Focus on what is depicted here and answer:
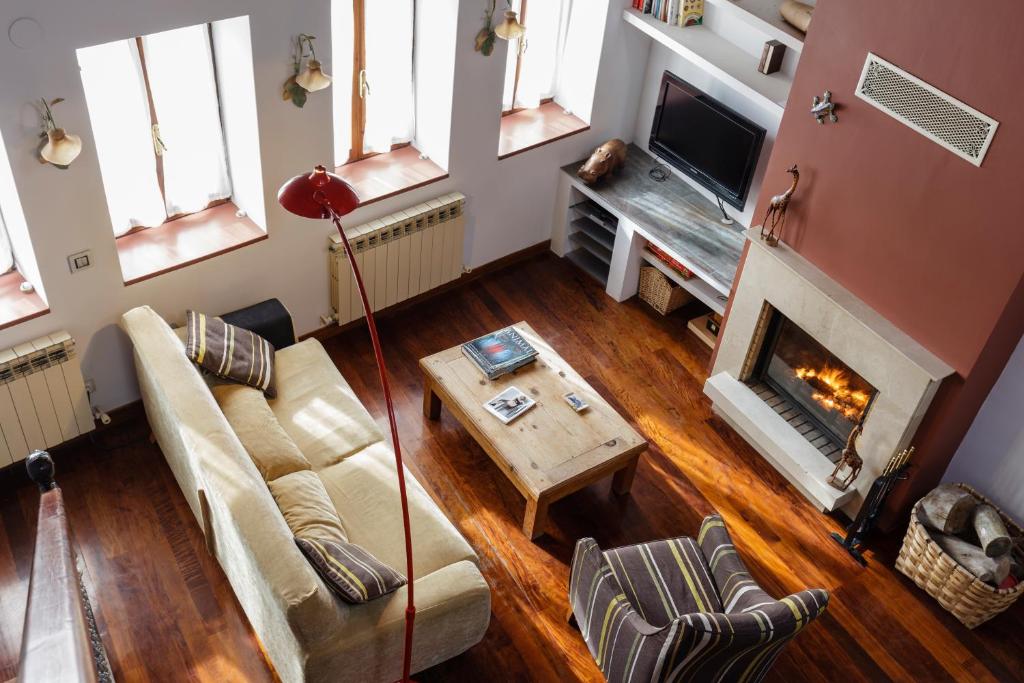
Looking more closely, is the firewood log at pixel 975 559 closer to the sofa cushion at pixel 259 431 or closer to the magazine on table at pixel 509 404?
the magazine on table at pixel 509 404

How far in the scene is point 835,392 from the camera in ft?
18.0

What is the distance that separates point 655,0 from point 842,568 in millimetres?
3664

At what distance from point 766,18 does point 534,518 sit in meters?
3.01

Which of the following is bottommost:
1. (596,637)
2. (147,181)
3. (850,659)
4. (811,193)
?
(850,659)

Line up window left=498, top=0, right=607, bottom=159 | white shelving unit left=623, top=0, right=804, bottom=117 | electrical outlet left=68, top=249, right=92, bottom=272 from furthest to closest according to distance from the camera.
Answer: window left=498, top=0, right=607, bottom=159 → white shelving unit left=623, top=0, right=804, bottom=117 → electrical outlet left=68, top=249, right=92, bottom=272

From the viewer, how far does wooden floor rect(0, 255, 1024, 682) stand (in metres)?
4.63

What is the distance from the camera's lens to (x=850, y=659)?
4.82 metres


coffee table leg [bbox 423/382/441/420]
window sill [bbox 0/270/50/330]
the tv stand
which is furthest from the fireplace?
window sill [bbox 0/270/50/330]

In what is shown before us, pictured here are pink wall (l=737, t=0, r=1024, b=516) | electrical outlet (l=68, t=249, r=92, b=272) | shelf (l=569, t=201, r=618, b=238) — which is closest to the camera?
pink wall (l=737, t=0, r=1024, b=516)

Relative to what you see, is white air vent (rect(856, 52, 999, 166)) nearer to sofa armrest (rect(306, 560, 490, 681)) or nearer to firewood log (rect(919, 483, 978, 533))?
firewood log (rect(919, 483, 978, 533))

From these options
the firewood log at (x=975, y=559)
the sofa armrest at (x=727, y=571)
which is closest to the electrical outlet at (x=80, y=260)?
the sofa armrest at (x=727, y=571)

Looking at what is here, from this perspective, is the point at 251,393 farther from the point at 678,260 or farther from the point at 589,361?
the point at 678,260

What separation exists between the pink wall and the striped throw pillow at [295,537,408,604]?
2761mm

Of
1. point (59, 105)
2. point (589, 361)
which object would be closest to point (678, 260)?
point (589, 361)
